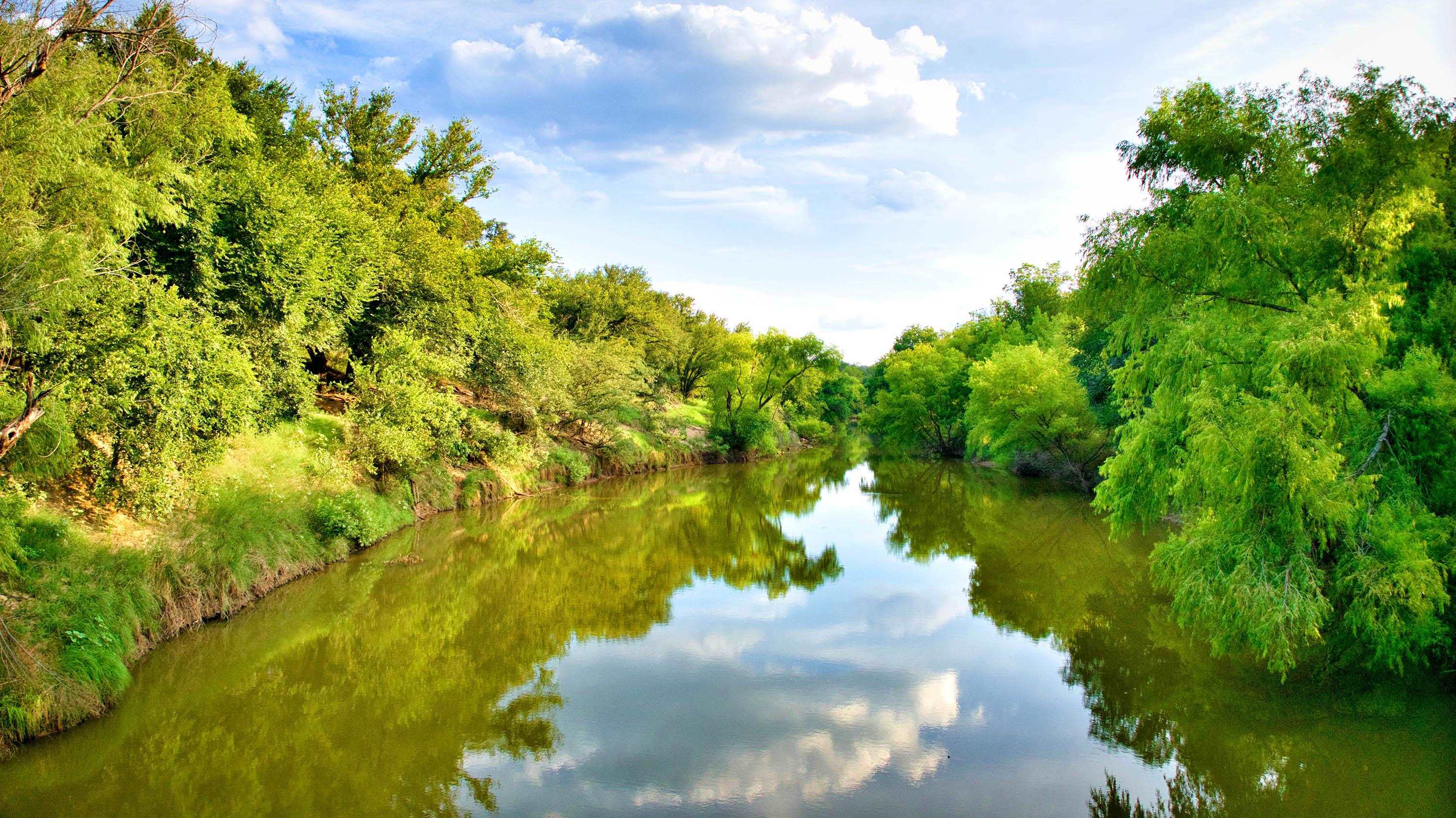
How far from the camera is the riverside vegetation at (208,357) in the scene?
7.89m

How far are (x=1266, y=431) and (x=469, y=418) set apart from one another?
19.0 metres

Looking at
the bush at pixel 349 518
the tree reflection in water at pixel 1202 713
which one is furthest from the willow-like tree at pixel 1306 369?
the bush at pixel 349 518

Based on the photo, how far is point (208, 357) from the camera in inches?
424

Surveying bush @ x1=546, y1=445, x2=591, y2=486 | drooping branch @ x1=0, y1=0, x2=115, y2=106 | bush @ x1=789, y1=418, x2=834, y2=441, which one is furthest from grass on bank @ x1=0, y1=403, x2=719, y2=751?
bush @ x1=789, y1=418, x2=834, y2=441

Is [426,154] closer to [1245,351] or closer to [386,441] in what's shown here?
[386,441]

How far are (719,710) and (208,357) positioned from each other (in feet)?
30.2

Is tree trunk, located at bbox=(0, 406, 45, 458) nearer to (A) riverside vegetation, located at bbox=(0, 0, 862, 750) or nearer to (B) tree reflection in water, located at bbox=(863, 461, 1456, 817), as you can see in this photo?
(A) riverside vegetation, located at bbox=(0, 0, 862, 750)

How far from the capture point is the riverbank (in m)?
7.32

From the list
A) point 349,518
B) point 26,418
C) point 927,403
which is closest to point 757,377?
point 927,403

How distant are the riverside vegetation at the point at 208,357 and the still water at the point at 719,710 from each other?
1157 millimetres

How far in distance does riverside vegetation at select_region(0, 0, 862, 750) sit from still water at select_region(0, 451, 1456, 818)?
45.5 inches

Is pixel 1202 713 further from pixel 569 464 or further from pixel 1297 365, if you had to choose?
pixel 569 464

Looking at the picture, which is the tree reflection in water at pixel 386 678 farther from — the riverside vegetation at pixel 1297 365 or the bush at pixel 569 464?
the riverside vegetation at pixel 1297 365

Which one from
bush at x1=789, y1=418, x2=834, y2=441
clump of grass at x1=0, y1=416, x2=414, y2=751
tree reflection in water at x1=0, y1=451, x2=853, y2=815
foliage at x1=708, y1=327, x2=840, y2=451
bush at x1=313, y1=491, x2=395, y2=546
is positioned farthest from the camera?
bush at x1=789, y1=418, x2=834, y2=441
